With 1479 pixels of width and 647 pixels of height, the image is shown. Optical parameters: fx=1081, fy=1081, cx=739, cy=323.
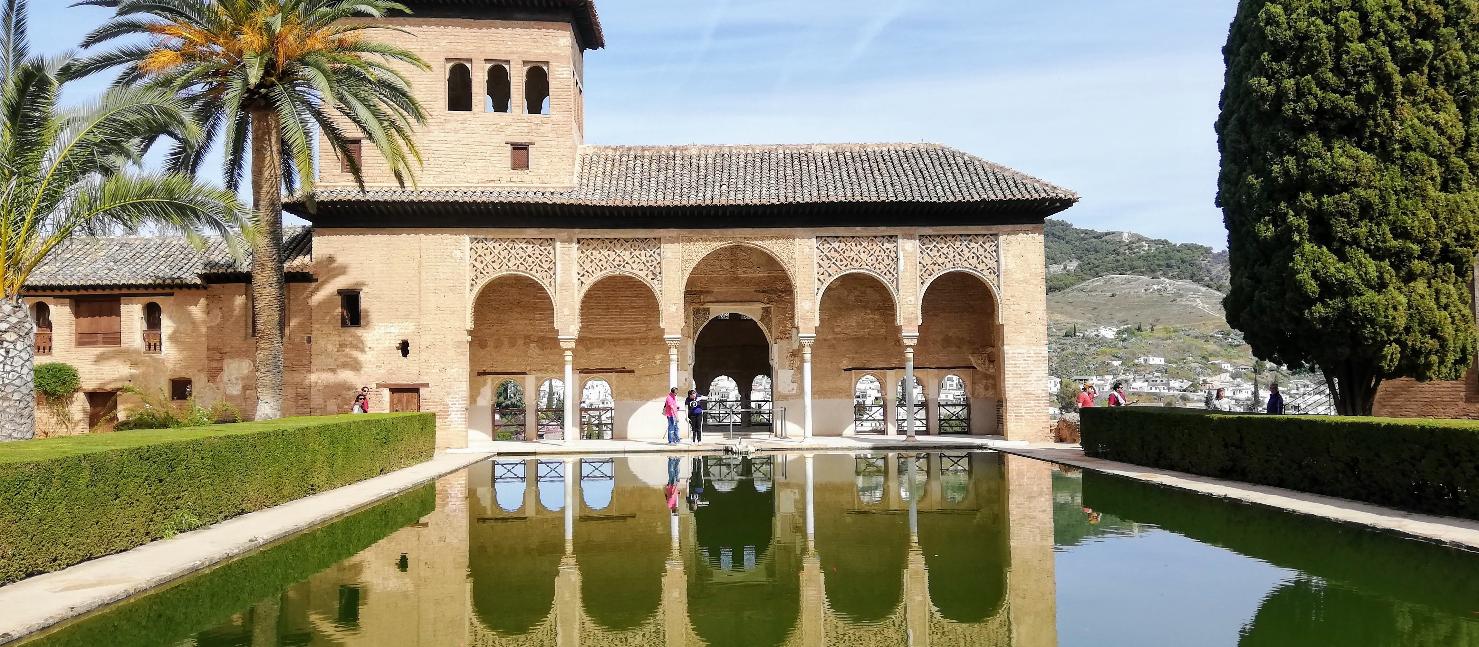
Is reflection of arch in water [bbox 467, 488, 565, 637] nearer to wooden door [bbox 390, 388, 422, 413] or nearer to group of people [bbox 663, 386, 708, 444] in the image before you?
group of people [bbox 663, 386, 708, 444]

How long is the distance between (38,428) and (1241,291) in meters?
23.1

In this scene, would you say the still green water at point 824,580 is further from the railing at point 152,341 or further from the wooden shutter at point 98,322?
the wooden shutter at point 98,322

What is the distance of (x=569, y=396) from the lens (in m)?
23.1

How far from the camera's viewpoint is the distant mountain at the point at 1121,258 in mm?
77625

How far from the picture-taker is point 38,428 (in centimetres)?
2255

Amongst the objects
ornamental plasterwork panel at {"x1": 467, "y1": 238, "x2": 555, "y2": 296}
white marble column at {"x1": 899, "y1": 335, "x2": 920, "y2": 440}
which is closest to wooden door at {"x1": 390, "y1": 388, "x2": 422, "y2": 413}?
ornamental plasterwork panel at {"x1": 467, "y1": 238, "x2": 555, "y2": 296}

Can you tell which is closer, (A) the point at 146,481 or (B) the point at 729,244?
Result: (A) the point at 146,481

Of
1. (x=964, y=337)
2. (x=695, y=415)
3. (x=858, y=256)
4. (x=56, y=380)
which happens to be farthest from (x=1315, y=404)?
(x=56, y=380)

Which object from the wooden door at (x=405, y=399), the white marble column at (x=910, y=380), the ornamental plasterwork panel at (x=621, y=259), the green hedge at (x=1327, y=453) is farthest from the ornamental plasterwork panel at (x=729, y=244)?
the green hedge at (x=1327, y=453)

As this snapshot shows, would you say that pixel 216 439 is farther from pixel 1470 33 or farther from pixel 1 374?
pixel 1470 33

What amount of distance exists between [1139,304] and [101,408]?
58.9 meters

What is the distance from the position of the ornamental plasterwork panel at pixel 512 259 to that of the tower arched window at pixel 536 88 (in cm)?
336

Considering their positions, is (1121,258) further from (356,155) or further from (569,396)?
(356,155)

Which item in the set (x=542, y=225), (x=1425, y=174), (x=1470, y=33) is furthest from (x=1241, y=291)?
(x=542, y=225)
